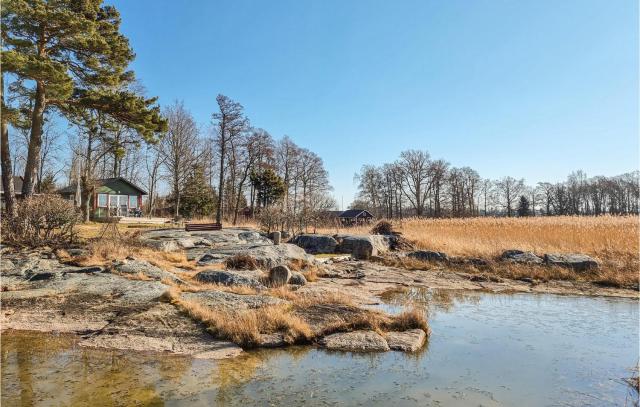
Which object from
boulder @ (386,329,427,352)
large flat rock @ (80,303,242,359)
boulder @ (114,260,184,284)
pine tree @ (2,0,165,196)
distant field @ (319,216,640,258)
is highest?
pine tree @ (2,0,165,196)

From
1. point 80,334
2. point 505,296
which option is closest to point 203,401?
point 80,334

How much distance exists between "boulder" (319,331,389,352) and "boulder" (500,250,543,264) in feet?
31.3

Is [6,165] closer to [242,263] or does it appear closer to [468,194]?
[242,263]

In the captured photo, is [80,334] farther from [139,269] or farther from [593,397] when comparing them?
[593,397]

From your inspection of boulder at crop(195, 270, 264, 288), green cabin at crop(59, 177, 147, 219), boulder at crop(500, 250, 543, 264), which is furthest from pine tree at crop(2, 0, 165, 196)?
green cabin at crop(59, 177, 147, 219)

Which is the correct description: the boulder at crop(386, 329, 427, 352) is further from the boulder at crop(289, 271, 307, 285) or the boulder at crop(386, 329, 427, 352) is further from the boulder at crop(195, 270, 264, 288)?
the boulder at crop(289, 271, 307, 285)

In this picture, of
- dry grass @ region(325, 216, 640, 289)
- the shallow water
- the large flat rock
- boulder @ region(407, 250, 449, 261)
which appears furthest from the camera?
boulder @ region(407, 250, 449, 261)

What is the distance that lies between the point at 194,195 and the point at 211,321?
3217cm

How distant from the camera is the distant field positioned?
48.1ft

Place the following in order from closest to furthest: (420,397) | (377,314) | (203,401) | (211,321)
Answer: (203,401)
(420,397)
(211,321)
(377,314)

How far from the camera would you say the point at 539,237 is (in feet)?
56.7

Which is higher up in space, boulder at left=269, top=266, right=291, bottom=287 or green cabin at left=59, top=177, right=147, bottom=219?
green cabin at left=59, top=177, right=147, bottom=219

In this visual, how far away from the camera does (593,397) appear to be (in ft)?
14.5

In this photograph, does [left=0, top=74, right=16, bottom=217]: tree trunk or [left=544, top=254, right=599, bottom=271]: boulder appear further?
[left=0, top=74, right=16, bottom=217]: tree trunk
